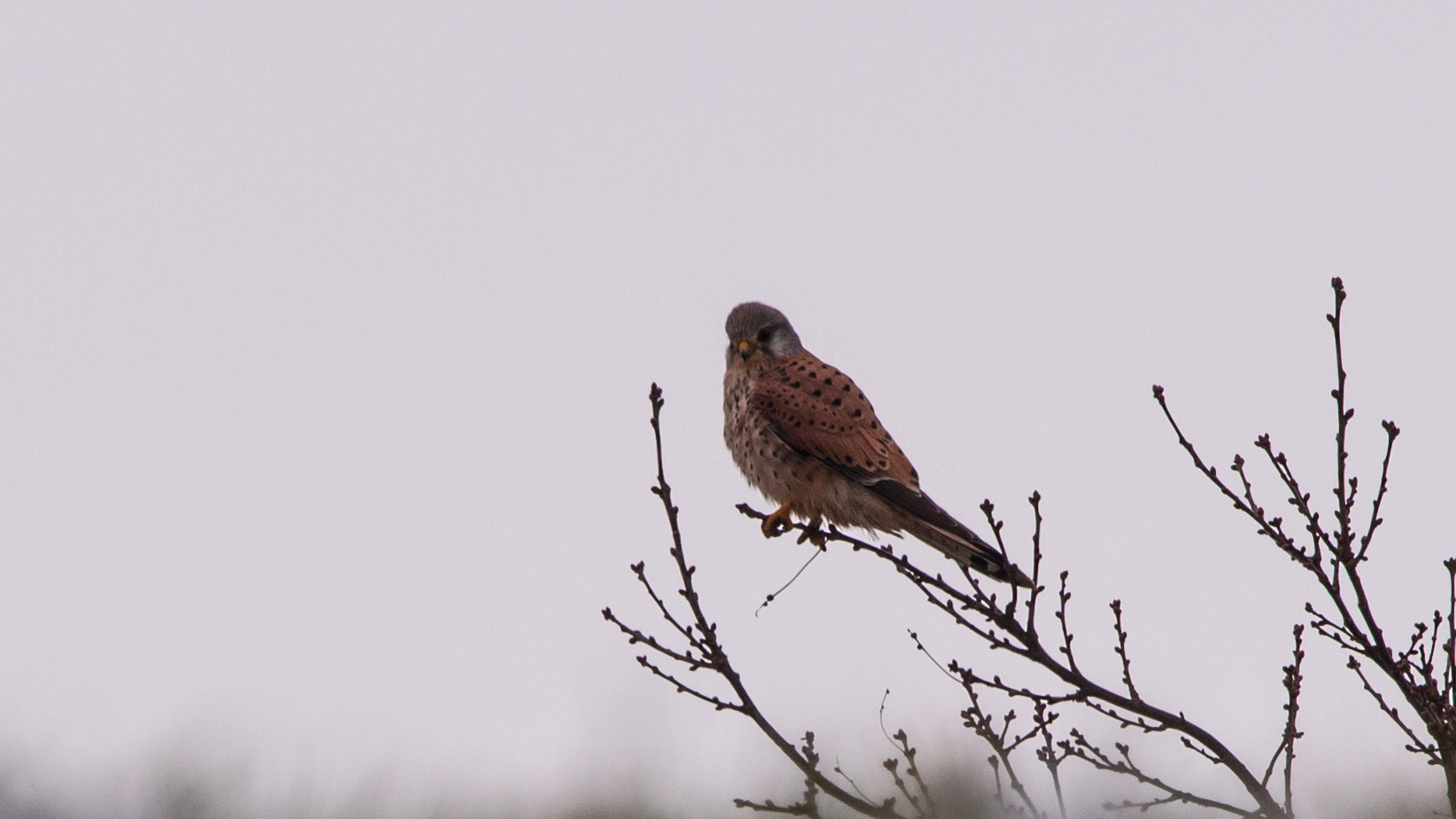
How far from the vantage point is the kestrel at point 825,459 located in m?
3.88

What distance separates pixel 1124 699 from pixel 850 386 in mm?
2376

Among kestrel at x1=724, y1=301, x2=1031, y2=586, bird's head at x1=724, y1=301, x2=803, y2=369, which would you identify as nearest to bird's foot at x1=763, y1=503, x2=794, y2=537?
kestrel at x1=724, y1=301, x2=1031, y2=586

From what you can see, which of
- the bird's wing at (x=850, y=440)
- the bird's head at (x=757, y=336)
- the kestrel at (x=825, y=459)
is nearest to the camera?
the bird's wing at (x=850, y=440)

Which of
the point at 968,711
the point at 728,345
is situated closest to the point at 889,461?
the point at 728,345

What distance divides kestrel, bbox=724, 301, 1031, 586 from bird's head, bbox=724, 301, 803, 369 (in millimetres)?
47

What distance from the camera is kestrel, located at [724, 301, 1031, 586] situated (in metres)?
3.88

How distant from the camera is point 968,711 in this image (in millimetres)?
2783

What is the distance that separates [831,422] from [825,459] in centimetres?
16

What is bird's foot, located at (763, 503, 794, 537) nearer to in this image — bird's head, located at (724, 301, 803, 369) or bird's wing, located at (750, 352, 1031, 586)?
bird's wing, located at (750, 352, 1031, 586)

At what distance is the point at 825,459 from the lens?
163 inches

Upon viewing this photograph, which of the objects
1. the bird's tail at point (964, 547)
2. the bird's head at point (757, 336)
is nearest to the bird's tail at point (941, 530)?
the bird's tail at point (964, 547)

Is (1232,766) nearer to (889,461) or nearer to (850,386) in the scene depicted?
(889,461)

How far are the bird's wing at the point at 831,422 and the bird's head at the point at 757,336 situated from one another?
15 centimetres

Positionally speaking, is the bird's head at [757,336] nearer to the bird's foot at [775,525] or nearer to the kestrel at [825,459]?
the kestrel at [825,459]
